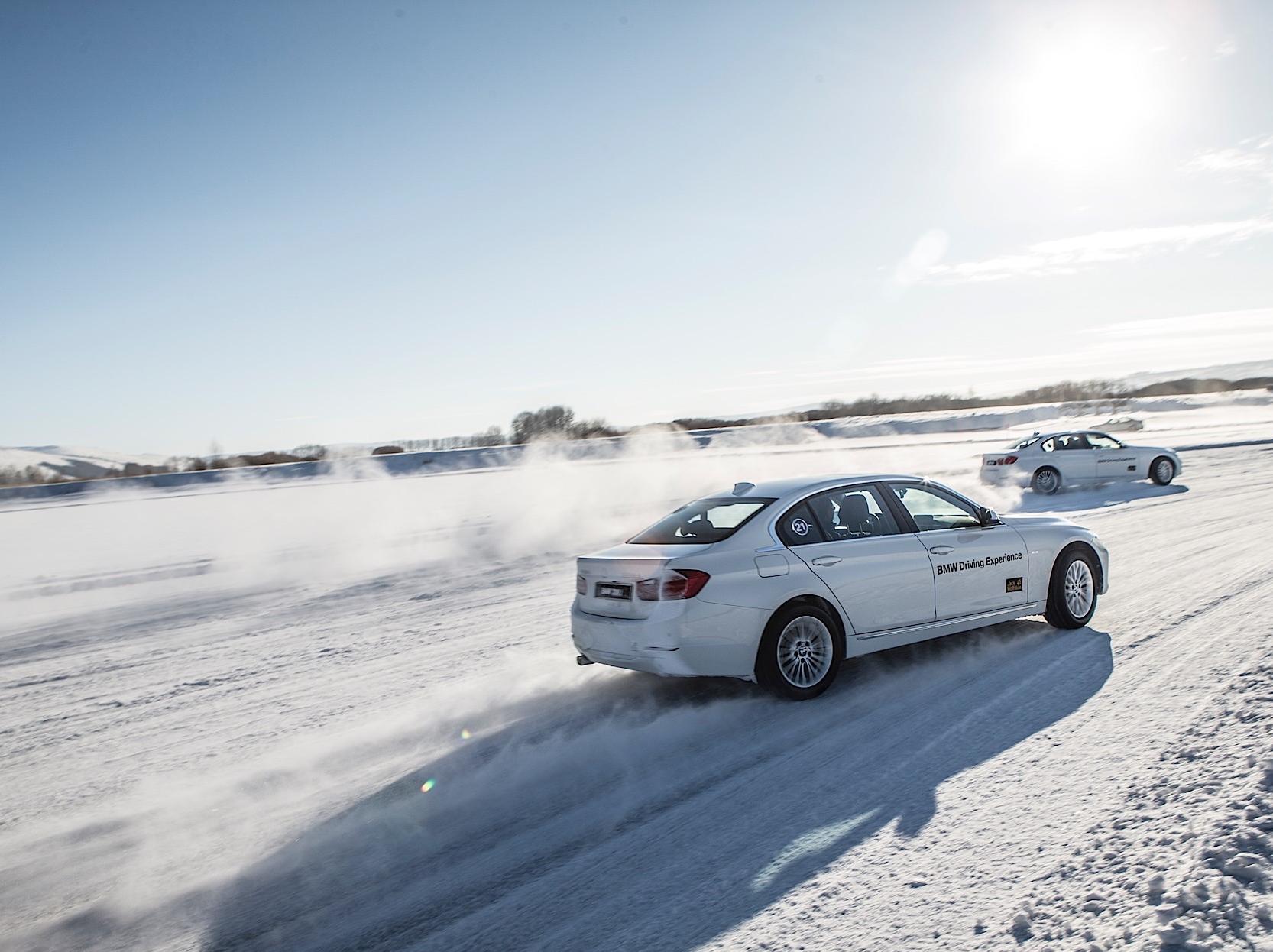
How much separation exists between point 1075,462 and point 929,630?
15.6m

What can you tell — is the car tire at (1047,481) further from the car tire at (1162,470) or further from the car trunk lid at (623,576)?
the car trunk lid at (623,576)

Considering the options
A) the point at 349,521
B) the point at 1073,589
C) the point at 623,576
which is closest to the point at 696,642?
the point at 623,576

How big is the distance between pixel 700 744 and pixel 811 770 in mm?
792

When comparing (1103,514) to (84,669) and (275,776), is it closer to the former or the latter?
(275,776)

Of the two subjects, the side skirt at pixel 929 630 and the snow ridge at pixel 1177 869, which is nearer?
the snow ridge at pixel 1177 869

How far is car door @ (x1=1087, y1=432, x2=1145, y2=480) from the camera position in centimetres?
1988

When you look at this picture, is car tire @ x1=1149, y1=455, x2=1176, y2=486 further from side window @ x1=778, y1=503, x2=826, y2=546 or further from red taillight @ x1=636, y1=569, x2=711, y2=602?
red taillight @ x1=636, y1=569, x2=711, y2=602

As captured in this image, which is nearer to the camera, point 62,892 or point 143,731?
point 62,892

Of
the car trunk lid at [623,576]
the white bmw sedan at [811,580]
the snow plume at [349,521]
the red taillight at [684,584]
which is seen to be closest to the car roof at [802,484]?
the white bmw sedan at [811,580]

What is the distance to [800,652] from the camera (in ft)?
19.7

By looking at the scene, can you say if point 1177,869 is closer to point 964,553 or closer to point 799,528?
point 799,528

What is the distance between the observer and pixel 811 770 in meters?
4.77

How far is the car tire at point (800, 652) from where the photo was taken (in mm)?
5859

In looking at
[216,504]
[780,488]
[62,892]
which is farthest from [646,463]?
[62,892]
